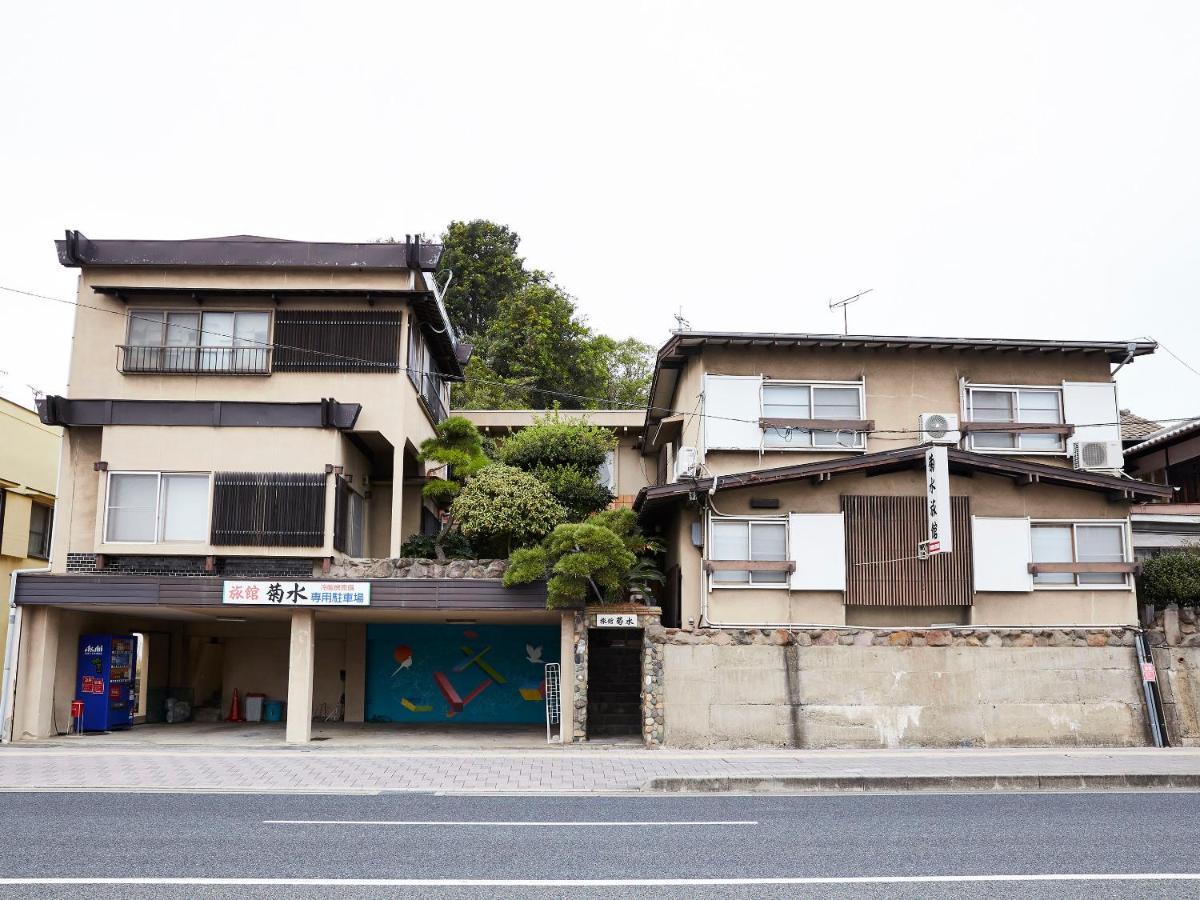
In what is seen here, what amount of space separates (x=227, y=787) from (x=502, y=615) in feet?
30.0

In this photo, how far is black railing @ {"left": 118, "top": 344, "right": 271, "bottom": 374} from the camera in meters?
23.6

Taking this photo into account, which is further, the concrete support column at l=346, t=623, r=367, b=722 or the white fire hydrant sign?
the concrete support column at l=346, t=623, r=367, b=722

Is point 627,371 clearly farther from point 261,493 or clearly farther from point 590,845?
point 590,845

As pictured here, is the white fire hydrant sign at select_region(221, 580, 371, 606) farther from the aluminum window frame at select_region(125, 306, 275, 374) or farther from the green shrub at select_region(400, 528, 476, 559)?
the aluminum window frame at select_region(125, 306, 275, 374)

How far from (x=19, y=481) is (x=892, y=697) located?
21996 millimetres

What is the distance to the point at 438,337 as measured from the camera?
2841 centimetres

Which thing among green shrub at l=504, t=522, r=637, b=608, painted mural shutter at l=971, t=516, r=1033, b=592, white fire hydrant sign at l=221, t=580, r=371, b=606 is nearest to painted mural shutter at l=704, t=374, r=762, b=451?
green shrub at l=504, t=522, r=637, b=608

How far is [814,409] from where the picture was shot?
23625 millimetres

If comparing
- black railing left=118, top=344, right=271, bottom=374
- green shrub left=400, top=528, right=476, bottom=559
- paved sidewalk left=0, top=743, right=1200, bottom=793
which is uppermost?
black railing left=118, top=344, right=271, bottom=374

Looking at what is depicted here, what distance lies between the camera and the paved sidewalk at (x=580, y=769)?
15180 mm

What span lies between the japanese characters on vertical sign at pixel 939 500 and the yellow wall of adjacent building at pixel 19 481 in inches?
864

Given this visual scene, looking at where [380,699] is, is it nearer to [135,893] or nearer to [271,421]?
[271,421]

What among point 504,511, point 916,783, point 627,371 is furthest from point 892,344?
point 627,371

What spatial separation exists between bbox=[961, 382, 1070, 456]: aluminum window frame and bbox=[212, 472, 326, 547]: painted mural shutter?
14371mm
